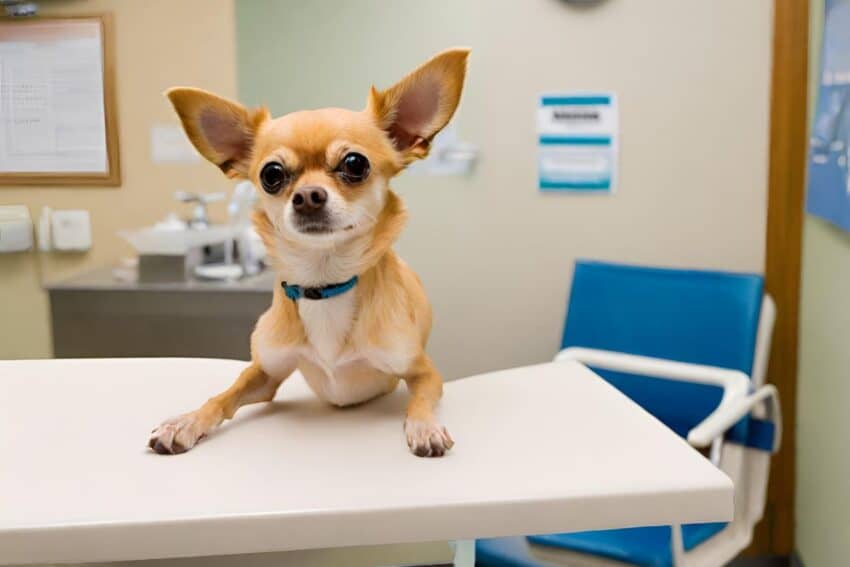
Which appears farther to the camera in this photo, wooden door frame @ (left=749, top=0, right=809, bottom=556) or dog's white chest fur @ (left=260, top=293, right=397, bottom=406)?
wooden door frame @ (left=749, top=0, right=809, bottom=556)

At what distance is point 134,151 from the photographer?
1543 millimetres

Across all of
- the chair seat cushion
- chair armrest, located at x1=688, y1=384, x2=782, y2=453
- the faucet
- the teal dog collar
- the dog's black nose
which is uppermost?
the dog's black nose

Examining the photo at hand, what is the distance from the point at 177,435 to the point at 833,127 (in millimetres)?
1251

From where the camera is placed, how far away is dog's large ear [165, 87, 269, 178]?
2.25 ft

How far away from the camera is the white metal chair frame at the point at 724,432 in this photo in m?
1.39

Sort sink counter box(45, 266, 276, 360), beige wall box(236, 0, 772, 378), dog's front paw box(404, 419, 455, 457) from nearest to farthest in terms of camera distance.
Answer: dog's front paw box(404, 419, 455, 457) → sink counter box(45, 266, 276, 360) → beige wall box(236, 0, 772, 378)

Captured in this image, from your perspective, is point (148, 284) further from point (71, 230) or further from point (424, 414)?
point (424, 414)

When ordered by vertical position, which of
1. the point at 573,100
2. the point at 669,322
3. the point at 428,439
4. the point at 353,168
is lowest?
the point at 669,322

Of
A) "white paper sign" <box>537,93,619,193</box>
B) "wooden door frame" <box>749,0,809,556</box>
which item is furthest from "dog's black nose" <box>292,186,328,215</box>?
"wooden door frame" <box>749,0,809,556</box>

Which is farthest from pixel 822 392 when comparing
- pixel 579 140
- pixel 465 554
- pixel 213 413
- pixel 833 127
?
pixel 213 413

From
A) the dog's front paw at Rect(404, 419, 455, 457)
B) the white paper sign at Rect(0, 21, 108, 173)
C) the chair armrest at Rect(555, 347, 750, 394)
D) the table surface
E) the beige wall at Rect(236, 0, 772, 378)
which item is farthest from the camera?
the beige wall at Rect(236, 0, 772, 378)

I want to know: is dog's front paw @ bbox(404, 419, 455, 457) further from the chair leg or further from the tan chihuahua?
the chair leg

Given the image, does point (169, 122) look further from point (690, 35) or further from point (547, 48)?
point (690, 35)

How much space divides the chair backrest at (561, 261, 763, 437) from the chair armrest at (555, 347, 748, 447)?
41 mm
